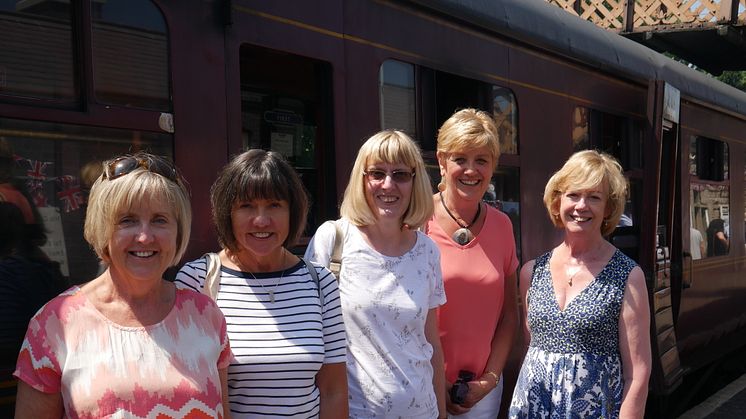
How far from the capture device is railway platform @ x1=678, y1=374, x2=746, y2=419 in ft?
18.9

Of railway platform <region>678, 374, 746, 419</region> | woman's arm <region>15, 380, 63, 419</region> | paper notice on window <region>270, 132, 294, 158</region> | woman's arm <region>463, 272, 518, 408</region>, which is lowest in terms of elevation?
railway platform <region>678, 374, 746, 419</region>

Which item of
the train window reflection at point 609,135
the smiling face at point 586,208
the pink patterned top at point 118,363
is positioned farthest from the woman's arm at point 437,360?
the train window reflection at point 609,135

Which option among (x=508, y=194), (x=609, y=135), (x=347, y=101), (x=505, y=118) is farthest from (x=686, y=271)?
(x=347, y=101)

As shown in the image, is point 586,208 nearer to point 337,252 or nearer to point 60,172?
point 337,252

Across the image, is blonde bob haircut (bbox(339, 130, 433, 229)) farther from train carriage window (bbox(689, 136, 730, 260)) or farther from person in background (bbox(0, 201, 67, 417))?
train carriage window (bbox(689, 136, 730, 260))

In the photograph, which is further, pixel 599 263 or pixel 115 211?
pixel 599 263

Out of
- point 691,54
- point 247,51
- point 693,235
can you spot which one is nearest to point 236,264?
point 247,51

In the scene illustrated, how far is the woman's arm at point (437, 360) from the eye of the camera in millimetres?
2363

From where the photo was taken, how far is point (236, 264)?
6.54ft

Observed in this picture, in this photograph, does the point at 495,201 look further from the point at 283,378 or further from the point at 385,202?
the point at 283,378

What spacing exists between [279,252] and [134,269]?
Result: 0.41 meters

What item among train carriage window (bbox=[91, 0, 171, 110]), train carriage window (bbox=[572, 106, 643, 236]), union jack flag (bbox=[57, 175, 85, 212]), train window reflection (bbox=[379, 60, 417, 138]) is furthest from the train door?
union jack flag (bbox=[57, 175, 85, 212])

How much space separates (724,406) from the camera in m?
6.04

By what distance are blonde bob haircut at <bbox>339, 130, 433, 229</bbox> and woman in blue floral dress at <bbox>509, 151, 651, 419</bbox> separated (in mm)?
481
